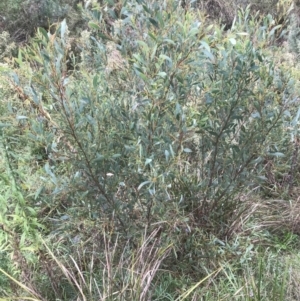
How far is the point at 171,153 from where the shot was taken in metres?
1.90

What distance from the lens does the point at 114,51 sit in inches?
93.2

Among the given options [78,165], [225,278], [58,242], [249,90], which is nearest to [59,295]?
[58,242]

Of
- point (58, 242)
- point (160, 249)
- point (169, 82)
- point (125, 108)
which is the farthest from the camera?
point (58, 242)

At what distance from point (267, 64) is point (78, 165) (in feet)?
3.70

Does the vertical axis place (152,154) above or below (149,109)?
below

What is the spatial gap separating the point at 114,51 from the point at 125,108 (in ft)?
1.64

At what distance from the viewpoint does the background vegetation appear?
1.87 metres

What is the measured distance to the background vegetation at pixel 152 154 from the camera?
1873 mm

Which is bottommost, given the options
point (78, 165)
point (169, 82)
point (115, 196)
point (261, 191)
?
point (261, 191)

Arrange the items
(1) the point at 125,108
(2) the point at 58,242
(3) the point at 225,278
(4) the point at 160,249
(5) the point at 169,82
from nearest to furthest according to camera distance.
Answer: (5) the point at 169,82 < (1) the point at 125,108 < (4) the point at 160,249 < (3) the point at 225,278 < (2) the point at 58,242

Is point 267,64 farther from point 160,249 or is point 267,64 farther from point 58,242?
point 58,242

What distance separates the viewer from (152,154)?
1.99 metres

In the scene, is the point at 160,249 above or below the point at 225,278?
A: above

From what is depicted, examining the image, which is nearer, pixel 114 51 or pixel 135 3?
pixel 135 3
